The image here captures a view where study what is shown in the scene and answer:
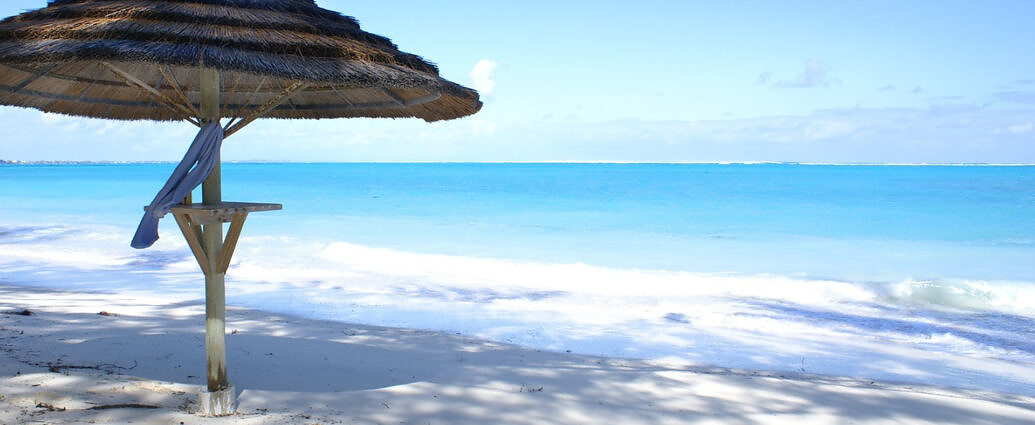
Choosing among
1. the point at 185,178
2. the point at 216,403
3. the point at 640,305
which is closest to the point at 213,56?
the point at 185,178

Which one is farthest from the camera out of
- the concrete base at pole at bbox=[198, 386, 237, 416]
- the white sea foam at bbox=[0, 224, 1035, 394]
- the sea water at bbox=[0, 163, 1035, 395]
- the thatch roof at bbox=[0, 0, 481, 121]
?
the sea water at bbox=[0, 163, 1035, 395]

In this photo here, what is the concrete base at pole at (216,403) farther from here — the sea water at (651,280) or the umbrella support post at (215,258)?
the sea water at (651,280)

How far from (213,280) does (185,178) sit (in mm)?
428

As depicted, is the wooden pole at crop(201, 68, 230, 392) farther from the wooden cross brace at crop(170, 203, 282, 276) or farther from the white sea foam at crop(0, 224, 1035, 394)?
the white sea foam at crop(0, 224, 1035, 394)

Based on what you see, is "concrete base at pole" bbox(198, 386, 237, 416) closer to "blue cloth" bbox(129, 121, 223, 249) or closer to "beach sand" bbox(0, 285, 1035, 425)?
"beach sand" bbox(0, 285, 1035, 425)

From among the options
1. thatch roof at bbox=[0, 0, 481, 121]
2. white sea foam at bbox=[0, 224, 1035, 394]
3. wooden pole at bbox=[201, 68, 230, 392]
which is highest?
thatch roof at bbox=[0, 0, 481, 121]

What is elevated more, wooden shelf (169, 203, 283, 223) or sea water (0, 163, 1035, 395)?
wooden shelf (169, 203, 283, 223)

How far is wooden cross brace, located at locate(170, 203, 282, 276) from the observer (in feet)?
8.95

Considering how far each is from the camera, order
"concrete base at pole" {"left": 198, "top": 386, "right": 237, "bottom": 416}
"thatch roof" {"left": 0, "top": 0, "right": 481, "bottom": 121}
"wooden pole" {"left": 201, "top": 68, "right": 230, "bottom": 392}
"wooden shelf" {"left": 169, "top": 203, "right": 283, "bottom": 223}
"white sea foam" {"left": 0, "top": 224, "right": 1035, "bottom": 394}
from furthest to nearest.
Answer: "white sea foam" {"left": 0, "top": 224, "right": 1035, "bottom": 394} < "concrete base at pole" {"left": 198, "top": 386, "right": 237, "bottom": 416} < "wooden pole" {"left": 201, "top": 68, "right": 230, "bottom": 392} < "wooden shelf" {"left": 169, "top": 203, "right": 283, "bottom": 223} < "thatch roof" {"left": 0, "top": 0, "right": 481, "bottom": 121}

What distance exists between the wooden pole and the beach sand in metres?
0.22

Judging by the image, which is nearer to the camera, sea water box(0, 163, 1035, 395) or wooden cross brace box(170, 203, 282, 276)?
wooden cross brace box(170, 203, 282, 276)

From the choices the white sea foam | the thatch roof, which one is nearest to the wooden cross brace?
the thatch roof

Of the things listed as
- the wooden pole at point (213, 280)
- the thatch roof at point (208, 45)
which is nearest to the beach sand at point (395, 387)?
the wooden pole at point (213, 280)

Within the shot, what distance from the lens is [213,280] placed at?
115 inches
